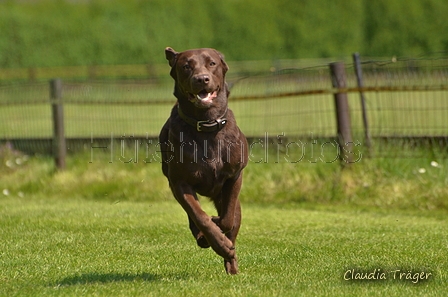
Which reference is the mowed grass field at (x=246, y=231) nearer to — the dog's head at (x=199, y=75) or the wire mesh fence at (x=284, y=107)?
the wire mesh fence at (x=284, y=107)

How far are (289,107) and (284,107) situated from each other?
17 cm

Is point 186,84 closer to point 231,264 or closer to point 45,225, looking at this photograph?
point 231,264

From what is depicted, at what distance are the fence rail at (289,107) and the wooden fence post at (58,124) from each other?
0.11 m

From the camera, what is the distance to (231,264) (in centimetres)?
555

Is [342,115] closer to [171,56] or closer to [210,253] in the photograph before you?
[210,253]

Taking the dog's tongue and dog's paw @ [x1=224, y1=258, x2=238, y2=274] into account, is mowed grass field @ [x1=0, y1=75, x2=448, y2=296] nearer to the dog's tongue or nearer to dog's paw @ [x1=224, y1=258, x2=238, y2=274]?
dog's paw @ [x1=224, y1=258, x2=238, y2=274]

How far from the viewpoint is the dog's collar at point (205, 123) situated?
5426 millimetres

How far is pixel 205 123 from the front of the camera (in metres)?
5.44

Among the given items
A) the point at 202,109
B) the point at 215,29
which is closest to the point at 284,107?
the point at 202,109

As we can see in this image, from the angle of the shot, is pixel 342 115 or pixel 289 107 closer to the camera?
pixel 342 115

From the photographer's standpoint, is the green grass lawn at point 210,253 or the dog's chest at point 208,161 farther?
the dog's chest at point 208,161

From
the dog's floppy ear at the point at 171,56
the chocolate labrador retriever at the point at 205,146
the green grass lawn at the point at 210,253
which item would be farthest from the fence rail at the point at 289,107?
the chocolate labrador retriever at the point at 205,146

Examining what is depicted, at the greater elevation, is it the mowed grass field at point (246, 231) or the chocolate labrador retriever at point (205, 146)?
the chocolate labrador retriever at point (205, 146)

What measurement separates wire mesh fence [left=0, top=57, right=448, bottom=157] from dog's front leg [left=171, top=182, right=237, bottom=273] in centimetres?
469
